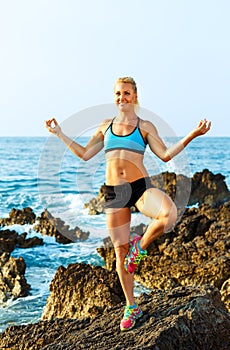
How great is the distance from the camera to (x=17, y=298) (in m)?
10.7

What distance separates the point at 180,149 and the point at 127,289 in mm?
1493

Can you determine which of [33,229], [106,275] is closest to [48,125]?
[106,275]

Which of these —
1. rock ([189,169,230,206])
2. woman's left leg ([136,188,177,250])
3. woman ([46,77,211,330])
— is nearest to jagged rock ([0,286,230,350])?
woman ([46,77,211,330])

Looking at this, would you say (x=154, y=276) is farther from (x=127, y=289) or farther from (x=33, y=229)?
(x=33, y=229)

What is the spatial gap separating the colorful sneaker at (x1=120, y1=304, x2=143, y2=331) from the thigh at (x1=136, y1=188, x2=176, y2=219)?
1001 mm

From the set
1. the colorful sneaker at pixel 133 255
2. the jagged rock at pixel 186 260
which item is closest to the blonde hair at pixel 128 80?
the colorful sneaker at pixel 133 255

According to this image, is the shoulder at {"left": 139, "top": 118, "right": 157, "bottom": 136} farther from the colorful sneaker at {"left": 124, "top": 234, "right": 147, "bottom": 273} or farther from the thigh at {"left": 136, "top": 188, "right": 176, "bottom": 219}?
the colorful sneaker at {"left": 124, "top": 234, "right": 147, "bottom": 273}

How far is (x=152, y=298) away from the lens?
5594mm

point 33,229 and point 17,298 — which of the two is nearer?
point 17,298

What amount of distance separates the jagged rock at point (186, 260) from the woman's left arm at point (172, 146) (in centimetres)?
427

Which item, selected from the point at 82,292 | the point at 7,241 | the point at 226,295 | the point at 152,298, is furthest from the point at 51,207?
the point at 152,298

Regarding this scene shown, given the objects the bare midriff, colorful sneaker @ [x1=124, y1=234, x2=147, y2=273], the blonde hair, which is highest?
the blonde hair

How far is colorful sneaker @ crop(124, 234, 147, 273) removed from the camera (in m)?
4.97

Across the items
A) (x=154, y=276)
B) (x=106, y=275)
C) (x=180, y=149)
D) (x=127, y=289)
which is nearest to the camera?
(x=180, y=149)
